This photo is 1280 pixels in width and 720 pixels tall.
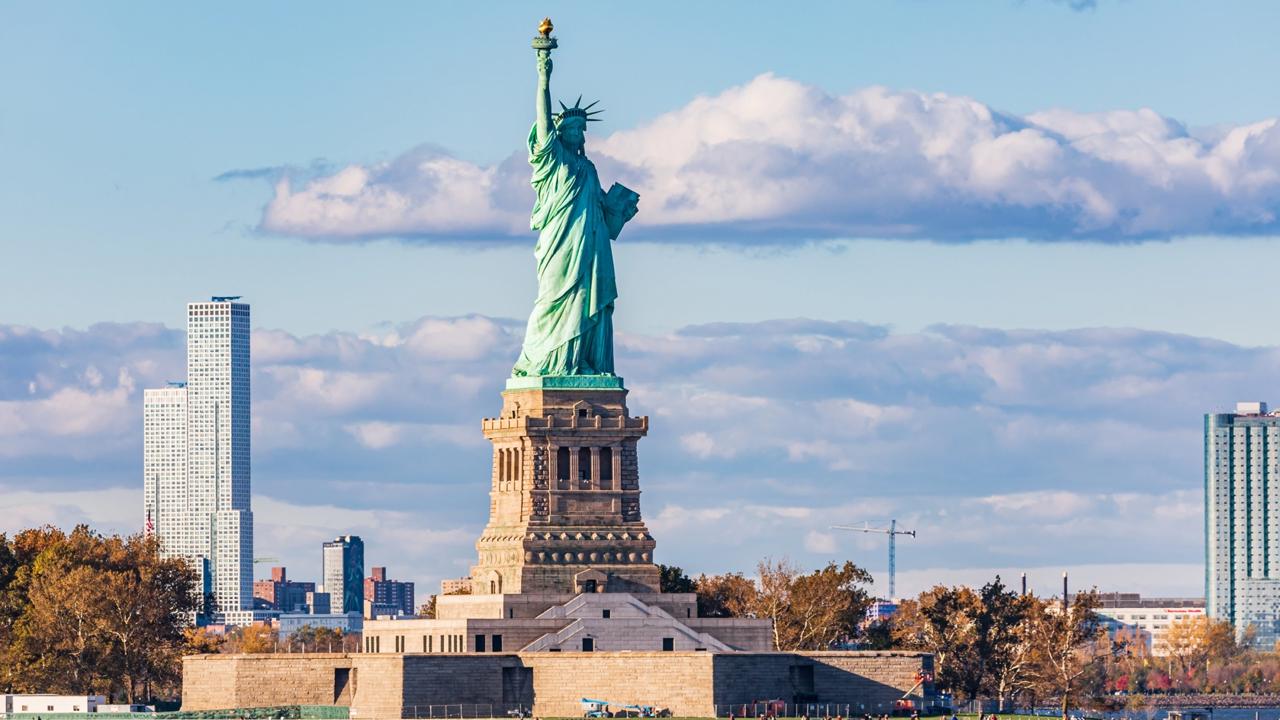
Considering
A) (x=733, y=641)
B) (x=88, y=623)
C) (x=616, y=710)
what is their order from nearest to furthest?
1. (x=616, y=710)
2. (x=733, y=641)
3. (x=88, y=623)

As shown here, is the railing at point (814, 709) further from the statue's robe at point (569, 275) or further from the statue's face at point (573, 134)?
the statue's face at point (573, 134)

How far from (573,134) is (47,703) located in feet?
116

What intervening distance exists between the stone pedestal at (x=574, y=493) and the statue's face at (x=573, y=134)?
11.0m

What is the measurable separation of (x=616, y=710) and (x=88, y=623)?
32.0 meters

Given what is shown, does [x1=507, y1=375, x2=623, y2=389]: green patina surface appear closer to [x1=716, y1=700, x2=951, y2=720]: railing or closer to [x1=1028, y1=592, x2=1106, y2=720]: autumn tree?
[x1=716, y1=700, x2=951, y2=720]: railing

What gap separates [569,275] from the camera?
5669 inches

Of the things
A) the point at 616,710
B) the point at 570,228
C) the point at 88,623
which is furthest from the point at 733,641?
the point at 88,623

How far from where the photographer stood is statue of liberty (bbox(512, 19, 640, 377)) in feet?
471

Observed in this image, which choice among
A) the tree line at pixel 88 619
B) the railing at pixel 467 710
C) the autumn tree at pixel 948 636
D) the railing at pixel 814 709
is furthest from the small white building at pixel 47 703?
the autumn tree at pixel 948 636

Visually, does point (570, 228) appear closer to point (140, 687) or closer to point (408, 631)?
point (408, 631)

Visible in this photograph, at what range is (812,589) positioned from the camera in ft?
527

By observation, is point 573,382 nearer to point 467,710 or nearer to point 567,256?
point 567,256

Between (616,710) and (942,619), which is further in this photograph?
(942,619)

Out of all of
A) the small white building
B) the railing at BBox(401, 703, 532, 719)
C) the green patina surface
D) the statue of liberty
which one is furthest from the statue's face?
the small white building
